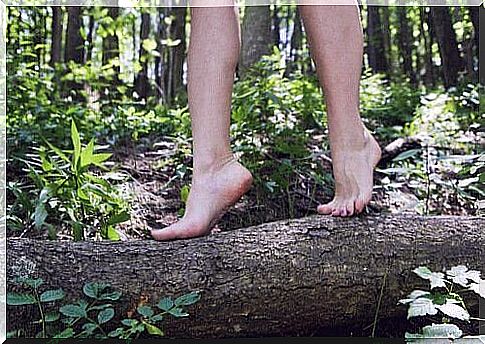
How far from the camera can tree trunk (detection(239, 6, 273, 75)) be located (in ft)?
13.6

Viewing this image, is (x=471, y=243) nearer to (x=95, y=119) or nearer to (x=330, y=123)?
(x=330, y=123)

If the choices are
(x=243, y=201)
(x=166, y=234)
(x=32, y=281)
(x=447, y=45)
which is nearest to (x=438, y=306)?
(x=166, y=234)

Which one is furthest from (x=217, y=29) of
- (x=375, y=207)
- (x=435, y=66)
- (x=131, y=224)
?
(x=435, y=66)

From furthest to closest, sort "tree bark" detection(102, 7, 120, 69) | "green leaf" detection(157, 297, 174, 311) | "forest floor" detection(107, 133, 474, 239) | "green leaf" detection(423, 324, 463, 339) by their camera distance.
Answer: "tree bark" detection(102, 7, 120, 69) < "forest floor" detection(107, 133, 474, 239) < "green leaf" detection(157, 297, 174, 311) < "green leaf" detection(423, 324, 463, 339)

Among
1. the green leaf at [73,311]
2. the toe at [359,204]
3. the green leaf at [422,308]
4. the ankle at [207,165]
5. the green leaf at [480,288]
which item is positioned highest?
the ankle at [207,165]

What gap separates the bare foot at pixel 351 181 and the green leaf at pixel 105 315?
514 millimetres

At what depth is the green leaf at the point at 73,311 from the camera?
1.12 m

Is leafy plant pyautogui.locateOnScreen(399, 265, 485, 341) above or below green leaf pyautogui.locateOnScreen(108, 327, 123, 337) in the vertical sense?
above

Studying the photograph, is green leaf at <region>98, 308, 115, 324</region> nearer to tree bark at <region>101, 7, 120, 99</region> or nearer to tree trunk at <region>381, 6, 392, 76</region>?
tree bark at <region>101, 7, 120, 99</region>

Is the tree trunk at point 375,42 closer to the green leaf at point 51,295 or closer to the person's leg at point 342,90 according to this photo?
the person's leg at point 342,90

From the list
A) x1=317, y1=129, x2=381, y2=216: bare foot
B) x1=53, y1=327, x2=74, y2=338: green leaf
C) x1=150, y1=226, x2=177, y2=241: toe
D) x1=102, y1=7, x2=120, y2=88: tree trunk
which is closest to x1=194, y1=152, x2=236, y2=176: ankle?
x1=150, y1=226, x2=177, y2=241: toe

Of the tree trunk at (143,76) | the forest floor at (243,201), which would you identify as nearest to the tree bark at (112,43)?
the tree trunk at (143,76)

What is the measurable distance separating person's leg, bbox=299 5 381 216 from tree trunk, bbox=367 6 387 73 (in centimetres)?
587

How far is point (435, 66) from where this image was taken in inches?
282
